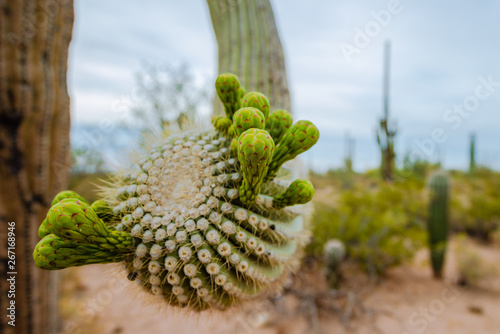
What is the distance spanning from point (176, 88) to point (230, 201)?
765 cm

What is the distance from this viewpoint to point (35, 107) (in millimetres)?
1482

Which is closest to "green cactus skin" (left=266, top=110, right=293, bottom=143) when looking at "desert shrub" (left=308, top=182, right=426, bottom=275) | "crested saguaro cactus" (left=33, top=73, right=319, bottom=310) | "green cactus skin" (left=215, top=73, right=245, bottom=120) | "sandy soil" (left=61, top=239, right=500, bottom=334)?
"crested saguaro cactus" (left=33, top=73, right=319, bottom=310)

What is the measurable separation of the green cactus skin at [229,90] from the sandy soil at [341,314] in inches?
105

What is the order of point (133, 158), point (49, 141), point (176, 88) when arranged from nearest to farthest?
point (133, 158), point (49, 141), point (176, 88)

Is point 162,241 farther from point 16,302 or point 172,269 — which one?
point 16,302

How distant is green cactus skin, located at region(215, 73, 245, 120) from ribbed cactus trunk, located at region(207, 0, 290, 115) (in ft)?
1.59

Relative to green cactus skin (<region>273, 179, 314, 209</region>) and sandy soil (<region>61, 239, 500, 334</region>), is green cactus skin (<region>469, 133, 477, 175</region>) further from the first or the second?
green cactus skin (<region>273, 179, 314, 209</region>)

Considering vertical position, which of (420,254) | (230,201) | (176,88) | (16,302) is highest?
(176,88)

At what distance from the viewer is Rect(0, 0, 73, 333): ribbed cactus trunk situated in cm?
138

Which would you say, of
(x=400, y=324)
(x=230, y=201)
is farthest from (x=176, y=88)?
(x=230, y=201)

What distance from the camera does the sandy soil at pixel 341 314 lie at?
11.0 feet

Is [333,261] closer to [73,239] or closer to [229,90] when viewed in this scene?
[229,90]

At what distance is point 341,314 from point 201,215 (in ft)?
11.4

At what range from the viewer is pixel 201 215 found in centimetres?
71
